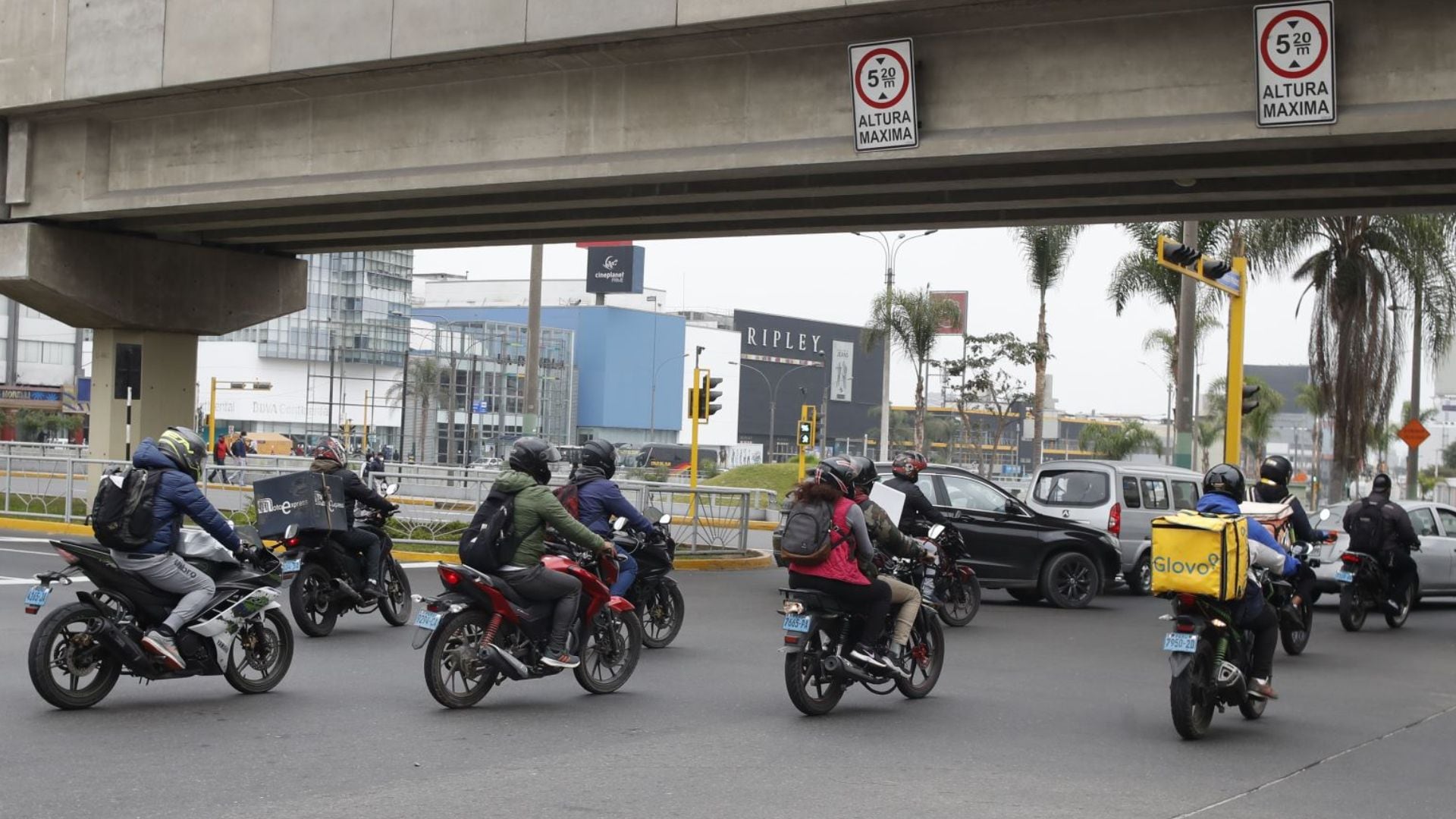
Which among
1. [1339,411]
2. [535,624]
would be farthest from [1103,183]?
[1339,411]

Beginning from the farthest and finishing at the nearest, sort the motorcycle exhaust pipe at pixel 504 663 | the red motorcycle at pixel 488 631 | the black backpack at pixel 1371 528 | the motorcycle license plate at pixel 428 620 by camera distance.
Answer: the black backpack at pixel 1371 528
the motorcycle exhaust pipe at pixel 504 663
the red motorcycle at pixel 488 631
the motorcycle license plate at pixel 428 620

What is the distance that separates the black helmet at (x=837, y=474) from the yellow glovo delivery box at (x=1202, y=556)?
1978mm

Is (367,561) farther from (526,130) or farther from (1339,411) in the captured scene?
(1339,411)

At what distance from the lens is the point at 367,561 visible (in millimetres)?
13016

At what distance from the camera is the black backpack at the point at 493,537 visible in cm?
938

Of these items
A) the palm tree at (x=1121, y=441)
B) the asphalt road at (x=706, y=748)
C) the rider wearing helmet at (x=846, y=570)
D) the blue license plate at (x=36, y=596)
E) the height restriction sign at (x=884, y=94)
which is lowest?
the asphalt road at (x=706, y=748)

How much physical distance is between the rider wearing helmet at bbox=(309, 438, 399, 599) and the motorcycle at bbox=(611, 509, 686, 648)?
6.93 feet

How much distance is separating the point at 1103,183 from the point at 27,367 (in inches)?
3728

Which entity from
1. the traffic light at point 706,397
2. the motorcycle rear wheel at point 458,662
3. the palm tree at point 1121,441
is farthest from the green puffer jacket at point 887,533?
the palm tree at point 1121,441

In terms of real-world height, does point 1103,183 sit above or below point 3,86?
below

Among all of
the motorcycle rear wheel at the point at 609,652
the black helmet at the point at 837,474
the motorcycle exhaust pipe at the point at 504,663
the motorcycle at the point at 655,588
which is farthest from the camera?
the motorcycle at the point at 655,588

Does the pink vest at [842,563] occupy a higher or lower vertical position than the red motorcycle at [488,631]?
higher

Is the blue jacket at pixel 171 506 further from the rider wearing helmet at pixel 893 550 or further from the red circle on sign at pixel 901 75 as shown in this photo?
the red circle on sign at pixel 901 75

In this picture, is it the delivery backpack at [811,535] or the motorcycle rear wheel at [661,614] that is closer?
the delivery backpack at [811,535]
